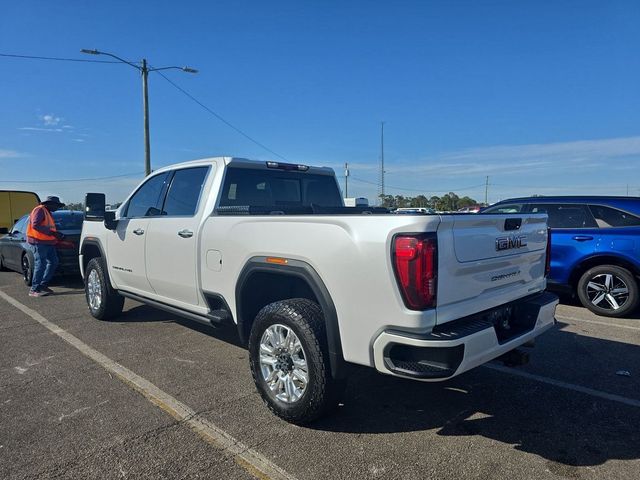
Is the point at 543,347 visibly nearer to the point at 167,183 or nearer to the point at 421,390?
the point at 421,390

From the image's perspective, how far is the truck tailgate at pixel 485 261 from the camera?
2738 millimetres

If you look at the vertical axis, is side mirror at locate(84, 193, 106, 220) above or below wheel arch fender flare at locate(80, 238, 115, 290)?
above

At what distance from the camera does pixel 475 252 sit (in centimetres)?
294

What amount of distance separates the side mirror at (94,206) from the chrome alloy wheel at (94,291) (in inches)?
34.1

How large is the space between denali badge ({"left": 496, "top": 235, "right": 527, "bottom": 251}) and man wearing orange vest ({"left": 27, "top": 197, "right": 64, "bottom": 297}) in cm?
789

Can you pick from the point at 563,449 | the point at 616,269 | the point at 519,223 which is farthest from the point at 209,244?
the point at 616,269

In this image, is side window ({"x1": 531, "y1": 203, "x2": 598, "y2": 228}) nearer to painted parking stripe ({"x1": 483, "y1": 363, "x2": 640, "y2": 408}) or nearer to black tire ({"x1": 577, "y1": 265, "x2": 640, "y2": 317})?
black tire ({"x1": 577, "y1": 265, "x2": 640, "y2": 317})

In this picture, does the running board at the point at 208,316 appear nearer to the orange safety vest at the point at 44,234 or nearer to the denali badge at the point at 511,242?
the denali badge at the point at 511,242

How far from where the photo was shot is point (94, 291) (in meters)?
6.36

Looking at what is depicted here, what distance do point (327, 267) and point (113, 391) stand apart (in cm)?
226

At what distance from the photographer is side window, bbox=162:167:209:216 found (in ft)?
15.0

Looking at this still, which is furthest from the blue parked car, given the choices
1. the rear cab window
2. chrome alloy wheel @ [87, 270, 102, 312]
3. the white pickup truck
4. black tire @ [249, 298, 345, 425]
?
chrome alloy wheel @ [87, 270, 102, 312]

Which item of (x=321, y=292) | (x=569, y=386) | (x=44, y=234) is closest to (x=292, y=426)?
(x=321, y=292)

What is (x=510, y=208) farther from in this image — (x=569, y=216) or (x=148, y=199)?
(x=148, y=199)
